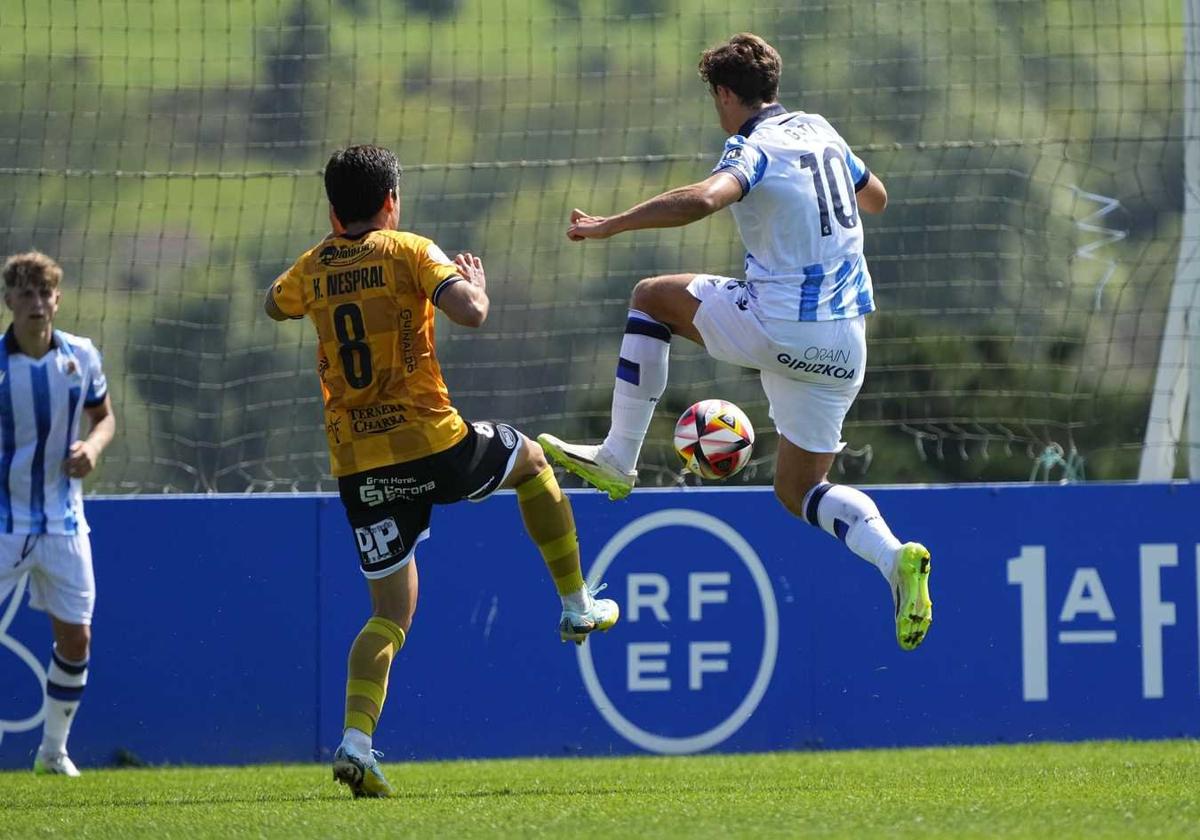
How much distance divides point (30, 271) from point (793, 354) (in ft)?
10.8

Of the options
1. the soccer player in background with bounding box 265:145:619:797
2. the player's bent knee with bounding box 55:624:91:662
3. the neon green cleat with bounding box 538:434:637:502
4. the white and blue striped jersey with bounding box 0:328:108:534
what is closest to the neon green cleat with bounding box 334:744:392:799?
the soccer player in background with bounding box 265:145:619:797

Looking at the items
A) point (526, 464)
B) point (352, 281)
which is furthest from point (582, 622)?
point (352, 281)

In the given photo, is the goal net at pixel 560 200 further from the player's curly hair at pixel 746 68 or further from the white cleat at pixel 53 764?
the player's curly hair at pixel 746 68

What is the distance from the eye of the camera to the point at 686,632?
899 centimetres

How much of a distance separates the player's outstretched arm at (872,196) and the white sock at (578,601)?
1.82 meters

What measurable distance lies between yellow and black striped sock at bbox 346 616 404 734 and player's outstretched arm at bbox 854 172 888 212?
2.42 m

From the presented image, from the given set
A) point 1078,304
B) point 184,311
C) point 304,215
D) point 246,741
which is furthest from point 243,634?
point 1078,304

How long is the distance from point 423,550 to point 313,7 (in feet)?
12.1

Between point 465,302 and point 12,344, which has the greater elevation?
point 465,302

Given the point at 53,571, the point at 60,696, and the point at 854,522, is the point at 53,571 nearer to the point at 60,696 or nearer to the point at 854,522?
the point at 60,696

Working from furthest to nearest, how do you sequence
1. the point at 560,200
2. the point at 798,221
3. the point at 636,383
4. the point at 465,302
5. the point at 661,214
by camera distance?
the point at 560,200, the point at 636,383, the point at 798,221, the point at 661,214, the point at 465,302

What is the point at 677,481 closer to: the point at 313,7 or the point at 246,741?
the point at 246,741

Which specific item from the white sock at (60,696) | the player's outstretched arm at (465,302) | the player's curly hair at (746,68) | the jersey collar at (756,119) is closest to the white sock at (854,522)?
the jersey collar at (756,119)

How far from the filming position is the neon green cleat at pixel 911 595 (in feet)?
21.3
